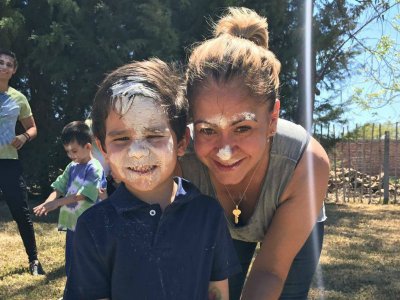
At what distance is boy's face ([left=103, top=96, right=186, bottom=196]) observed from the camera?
1.60 metres

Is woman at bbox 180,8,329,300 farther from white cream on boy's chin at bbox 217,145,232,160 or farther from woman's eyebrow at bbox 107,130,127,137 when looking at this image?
woman's eyebrow at bbox 107,130,127,137

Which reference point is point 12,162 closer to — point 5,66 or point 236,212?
point 5,66

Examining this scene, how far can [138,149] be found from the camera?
62.6 inches

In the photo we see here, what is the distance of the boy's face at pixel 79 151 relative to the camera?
4035 mm

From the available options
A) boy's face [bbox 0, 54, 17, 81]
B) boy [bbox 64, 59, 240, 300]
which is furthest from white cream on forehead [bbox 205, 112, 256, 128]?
boy's face [bbox 0, 54, 17, 81]

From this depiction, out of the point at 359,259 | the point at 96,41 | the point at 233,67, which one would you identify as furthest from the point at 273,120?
the point at 96,41

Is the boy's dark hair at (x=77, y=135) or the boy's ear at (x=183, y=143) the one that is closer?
the boy's ear at (x=183, y=143)

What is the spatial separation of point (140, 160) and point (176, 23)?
758cm

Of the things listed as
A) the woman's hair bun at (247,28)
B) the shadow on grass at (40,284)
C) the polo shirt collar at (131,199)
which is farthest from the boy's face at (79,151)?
the polo shirt collar at (131,199)

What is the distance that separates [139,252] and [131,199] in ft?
0.55

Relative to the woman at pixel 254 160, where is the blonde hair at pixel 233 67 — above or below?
above

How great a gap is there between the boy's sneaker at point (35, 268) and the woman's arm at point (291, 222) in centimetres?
304

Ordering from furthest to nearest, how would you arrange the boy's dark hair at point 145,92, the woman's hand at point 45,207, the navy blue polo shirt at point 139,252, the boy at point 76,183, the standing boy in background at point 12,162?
the standing boy in background at point 12,162 < the boy at point 76,183 < the woman's hand at point 45,207 < the boy's dark hair at point 145,92 < the navy blue polo shirt at point 139,252

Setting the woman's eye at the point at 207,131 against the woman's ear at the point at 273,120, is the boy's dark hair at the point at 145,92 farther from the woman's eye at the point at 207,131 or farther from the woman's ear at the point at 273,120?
the woman's ear at the point at 273,120
